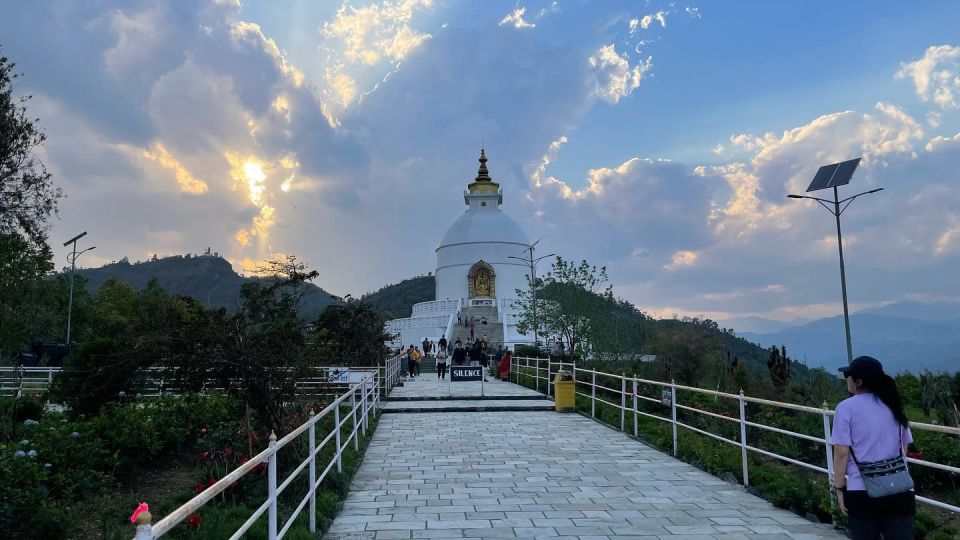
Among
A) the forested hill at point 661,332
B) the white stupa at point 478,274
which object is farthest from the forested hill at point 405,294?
the white stupa at point 478,274

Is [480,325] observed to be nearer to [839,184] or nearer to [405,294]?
[839,184]

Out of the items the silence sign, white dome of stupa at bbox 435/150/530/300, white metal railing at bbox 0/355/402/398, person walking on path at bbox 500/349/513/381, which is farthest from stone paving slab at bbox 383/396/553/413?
white dome of stupa at bbox 435/150/530/300

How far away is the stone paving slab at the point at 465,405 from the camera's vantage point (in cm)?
1656

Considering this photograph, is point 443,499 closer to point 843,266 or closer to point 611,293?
point 843,266

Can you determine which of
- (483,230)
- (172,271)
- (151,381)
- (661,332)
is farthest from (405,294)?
(151,381)

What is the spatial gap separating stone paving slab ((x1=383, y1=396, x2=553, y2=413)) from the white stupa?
25.8 metres

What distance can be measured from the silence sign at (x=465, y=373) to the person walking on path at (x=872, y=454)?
47.8ft

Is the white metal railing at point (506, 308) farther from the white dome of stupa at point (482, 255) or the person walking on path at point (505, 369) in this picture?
the person walking on path at point (505, 369)

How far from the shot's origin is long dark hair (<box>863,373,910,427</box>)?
4086 mm

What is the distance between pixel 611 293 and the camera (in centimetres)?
3362

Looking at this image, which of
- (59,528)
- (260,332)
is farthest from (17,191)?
(59,528)

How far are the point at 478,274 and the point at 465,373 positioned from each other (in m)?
37.1

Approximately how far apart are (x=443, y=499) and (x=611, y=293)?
27.1m

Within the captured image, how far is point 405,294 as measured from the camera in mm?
112688
